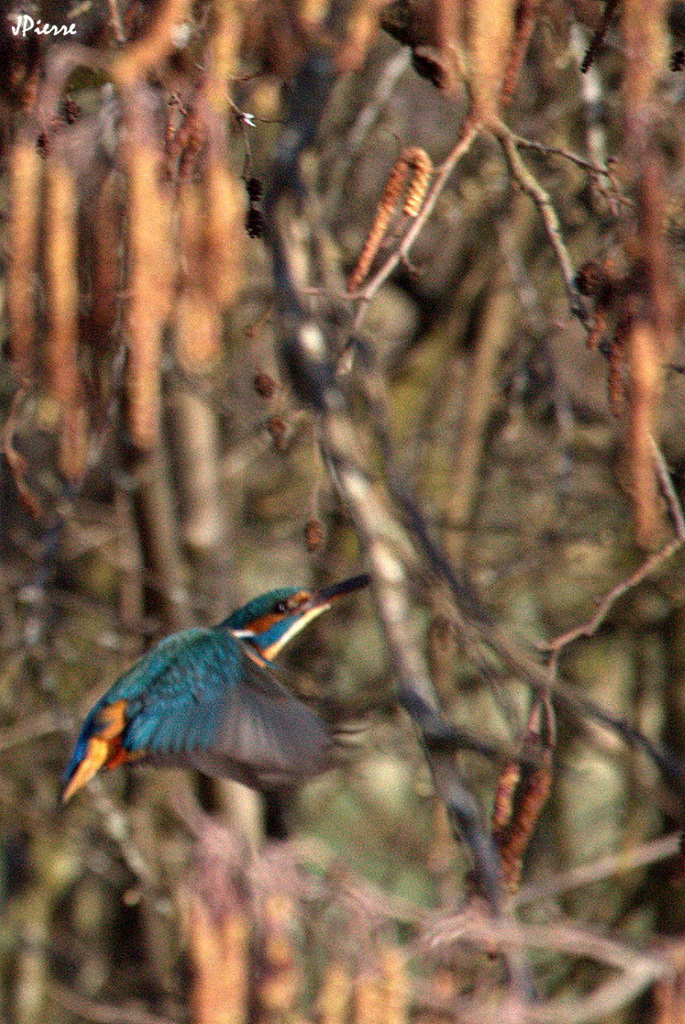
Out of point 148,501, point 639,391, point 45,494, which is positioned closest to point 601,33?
point 639,391

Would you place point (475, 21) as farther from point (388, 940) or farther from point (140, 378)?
point (388, 940)

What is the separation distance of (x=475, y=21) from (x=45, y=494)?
3.59m

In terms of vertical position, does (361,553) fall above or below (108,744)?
above

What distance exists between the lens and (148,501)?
420 centimetres

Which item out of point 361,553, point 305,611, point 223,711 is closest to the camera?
point 361,553

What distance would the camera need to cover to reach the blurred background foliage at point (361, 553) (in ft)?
6.67

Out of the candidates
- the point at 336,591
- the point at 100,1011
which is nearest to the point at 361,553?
the point at 336,591

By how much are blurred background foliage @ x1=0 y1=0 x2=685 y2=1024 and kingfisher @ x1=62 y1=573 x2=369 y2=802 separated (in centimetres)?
12

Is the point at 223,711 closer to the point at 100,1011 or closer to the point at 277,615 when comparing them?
the point at 277,615

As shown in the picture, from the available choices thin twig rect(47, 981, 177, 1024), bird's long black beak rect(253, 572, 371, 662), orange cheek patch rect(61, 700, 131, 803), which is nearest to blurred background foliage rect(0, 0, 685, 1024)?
thin twig rect(47, 981, 177, 1024)

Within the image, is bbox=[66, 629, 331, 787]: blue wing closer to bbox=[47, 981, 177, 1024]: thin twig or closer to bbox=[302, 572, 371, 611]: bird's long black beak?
bbox=[302, 572, 371, 611]: bird's long black beak

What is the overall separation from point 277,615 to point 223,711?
278 millimetres

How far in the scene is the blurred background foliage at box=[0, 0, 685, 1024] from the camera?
2.03 metres

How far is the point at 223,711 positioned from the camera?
2.46 meters
